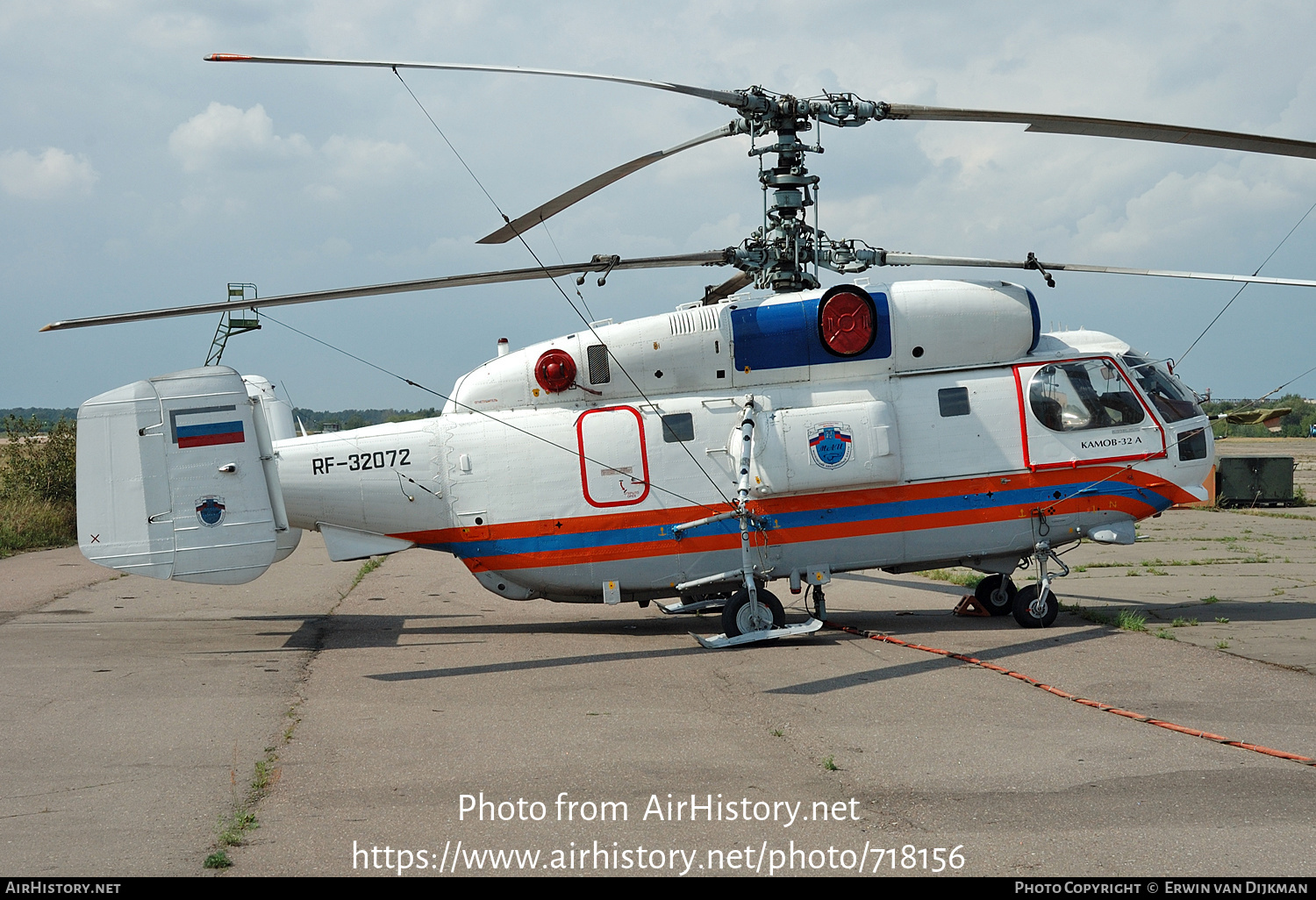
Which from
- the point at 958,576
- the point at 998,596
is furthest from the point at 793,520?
the point at 958,576

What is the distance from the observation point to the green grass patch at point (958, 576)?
53.7 feet

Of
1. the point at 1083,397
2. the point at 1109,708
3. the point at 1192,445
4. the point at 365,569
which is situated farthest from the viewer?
the point at 365,569

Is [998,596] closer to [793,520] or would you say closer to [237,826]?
[793,520]

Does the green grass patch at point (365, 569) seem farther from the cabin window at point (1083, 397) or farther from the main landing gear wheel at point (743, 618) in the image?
the cabin window at point (1083, 397)

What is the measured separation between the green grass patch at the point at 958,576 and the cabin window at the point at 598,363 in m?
7.35

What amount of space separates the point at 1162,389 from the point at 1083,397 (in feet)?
3.39

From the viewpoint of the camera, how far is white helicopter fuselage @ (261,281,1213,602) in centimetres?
1119

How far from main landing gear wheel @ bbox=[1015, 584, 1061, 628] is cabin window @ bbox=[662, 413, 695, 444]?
409 centimetres

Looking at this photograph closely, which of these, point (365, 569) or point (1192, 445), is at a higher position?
point (1192, 445)

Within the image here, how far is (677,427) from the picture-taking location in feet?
37.0

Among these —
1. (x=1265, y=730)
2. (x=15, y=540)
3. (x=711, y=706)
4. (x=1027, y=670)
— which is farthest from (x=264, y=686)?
(x=15, y=540)

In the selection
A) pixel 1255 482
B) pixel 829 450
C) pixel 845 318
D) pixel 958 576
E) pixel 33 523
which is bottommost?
pixel 958 576

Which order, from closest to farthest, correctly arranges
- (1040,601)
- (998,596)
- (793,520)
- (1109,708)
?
(1109,708)
(793,520)
(1040,601)
(998,596)
